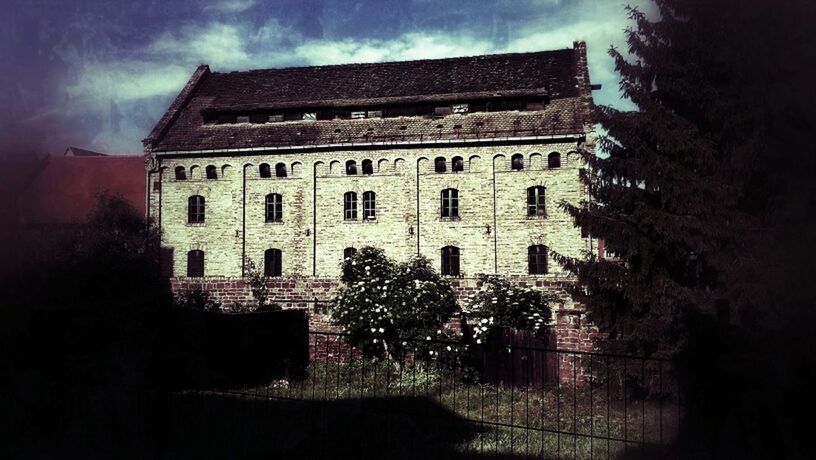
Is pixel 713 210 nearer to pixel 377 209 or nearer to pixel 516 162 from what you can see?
pixel 516 162

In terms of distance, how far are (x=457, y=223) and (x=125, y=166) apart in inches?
584

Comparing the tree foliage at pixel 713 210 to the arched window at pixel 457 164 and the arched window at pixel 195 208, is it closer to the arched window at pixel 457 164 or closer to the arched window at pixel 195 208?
the arched window at pixel 457 164

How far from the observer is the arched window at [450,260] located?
21.9m

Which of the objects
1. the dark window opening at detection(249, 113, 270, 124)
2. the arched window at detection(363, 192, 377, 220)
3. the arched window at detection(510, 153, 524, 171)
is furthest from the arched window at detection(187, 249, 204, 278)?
the arched window at detection(510, 153, 524, 171)

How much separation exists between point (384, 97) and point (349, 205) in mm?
4675

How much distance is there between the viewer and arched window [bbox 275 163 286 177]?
23359 millimetres

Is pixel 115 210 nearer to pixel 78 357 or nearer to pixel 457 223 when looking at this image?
pixel 457 223

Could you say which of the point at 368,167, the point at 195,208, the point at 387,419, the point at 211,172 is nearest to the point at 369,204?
the point at 368,167

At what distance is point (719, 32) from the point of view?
28.5 feet

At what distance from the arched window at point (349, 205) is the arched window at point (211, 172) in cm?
561

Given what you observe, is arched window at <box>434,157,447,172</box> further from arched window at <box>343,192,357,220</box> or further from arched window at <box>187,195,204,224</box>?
arched window at <box>187,195,204,224</box>

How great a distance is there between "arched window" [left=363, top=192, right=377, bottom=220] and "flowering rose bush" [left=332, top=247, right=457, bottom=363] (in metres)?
9.32

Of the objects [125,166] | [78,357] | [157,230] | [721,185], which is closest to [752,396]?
[721,185]

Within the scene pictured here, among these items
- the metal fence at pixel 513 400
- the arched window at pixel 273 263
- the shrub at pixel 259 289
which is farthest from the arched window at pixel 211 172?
the metal fence at pixel 513 400
